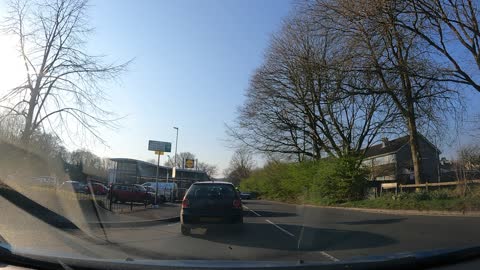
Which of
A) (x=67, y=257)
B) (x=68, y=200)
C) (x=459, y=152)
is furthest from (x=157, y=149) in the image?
(x=67, y=257)

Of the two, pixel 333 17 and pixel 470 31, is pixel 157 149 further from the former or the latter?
pixel 470 31

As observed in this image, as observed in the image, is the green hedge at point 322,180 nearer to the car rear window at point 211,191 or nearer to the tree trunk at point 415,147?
the tree trunk at point 415,147

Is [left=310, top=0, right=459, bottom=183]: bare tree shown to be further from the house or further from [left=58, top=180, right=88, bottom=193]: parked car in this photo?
the house

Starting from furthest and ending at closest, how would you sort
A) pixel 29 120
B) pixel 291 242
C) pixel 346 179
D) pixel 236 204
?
pixel 346 179, pixel 29 120, pixel 236 204, pixel 291 242

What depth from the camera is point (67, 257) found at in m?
5.27

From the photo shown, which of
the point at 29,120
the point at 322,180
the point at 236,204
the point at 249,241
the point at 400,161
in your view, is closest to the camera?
the point at 249,241

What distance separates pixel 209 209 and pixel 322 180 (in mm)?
24821

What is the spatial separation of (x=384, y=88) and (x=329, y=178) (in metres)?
10.4

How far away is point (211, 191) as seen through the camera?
1316 centimetres

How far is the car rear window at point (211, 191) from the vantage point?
12.9 meters

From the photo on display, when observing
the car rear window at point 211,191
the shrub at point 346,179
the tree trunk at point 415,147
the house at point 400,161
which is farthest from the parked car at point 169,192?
the house at point 400,161

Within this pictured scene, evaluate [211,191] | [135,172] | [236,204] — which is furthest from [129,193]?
[135,172]

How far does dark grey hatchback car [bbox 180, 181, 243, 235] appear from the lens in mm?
12594

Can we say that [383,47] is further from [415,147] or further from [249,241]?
[249,241]
